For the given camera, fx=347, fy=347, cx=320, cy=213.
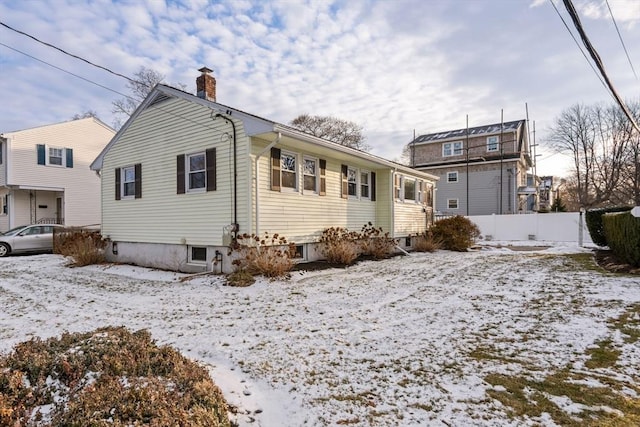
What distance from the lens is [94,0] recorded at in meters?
7.66

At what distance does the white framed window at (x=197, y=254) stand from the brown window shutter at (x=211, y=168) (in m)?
1.71

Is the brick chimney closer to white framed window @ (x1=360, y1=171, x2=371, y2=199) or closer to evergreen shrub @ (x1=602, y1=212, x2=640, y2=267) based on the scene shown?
white framed window @ (x1=360, y1=171, x2=371, y2=199)

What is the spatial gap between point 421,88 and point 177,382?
11975 mm

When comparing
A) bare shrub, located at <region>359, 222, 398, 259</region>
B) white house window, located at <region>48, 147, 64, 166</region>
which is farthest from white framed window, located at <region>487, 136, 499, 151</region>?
white house window, located at <region>48, 147, 64, 166</region>

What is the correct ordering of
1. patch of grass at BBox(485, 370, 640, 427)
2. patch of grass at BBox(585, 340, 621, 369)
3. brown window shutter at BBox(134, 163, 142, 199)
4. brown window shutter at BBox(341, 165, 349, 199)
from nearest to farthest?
patch of grass at BBox(485, 370, 640, 427), patch of grass at BBox(585, 340, 621, 369), brown window shutter at BBox(134, 163, 142, 199), brown window shutter at BBox(341, 165, 349, 199)

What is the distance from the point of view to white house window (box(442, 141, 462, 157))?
96.3 ft

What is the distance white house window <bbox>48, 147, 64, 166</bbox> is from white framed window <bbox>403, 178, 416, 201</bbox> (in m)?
19.0

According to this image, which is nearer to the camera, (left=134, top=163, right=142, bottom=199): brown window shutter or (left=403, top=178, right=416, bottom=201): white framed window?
(left=134, top=163, right=142, bottom=199): brown window shutter

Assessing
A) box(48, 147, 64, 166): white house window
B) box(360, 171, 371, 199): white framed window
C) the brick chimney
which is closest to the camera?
the brick chimney

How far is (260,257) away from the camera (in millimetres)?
8430

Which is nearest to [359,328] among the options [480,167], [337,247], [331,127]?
[337,247]

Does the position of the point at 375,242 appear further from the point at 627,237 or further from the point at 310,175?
the point at 627,237

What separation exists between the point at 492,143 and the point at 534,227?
31.7 feet

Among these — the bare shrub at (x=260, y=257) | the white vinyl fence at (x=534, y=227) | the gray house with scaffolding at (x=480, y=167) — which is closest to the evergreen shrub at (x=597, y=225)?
the white vinyl fence at (x=534, y=227)
